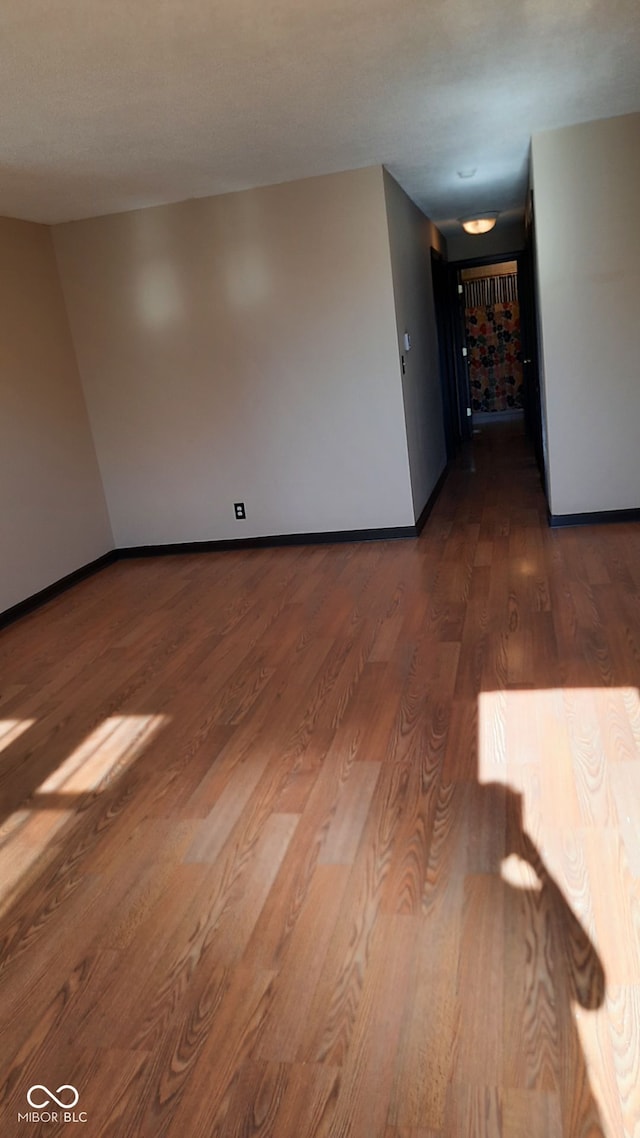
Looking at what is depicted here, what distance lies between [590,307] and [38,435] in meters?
3.58

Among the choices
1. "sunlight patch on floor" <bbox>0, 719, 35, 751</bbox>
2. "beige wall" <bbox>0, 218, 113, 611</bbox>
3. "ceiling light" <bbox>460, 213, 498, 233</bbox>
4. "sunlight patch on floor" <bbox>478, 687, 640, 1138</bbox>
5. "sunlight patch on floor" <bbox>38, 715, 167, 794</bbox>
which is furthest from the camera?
"ceiling light" <bbox>460, 213, 498, 233</bbox>

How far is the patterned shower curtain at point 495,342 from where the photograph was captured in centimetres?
1096

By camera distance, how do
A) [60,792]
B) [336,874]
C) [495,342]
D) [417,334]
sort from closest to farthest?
1. [336,874]
2. [60,792]
3. [417,334]
4. [495,342]

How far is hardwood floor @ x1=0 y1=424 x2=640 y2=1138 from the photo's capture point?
148 cm

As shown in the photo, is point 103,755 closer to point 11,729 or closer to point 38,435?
point 11,729

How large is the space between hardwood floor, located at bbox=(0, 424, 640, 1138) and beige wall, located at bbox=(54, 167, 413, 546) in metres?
1.65

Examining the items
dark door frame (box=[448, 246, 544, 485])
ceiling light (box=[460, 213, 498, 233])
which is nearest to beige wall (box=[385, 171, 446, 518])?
ceiling light (box=[460, 213, 498, 233])

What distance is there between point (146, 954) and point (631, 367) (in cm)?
425

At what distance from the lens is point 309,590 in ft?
14.9

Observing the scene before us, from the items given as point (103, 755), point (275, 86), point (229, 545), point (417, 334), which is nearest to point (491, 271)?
point (417, 334)

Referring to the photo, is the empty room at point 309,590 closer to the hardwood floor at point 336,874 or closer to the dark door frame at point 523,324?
the hardwood floor at point 336,874

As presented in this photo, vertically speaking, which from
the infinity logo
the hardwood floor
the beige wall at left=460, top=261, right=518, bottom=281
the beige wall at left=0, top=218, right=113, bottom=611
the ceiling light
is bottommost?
the infinity logo

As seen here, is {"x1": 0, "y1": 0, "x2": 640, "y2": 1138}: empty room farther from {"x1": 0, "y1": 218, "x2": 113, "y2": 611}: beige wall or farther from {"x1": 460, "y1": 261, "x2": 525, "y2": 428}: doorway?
{"x1": 460, "y1": 261, "x2": 525, "y2": 428}: doorway

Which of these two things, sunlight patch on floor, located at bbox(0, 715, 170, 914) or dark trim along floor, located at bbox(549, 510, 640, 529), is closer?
sunlight patch on floor, located at bbox(0, 715, 170, 914)
